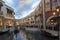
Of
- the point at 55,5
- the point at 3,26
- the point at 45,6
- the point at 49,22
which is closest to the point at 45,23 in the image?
the point at 49,22

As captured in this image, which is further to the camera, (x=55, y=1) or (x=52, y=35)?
(x=55, y=1)

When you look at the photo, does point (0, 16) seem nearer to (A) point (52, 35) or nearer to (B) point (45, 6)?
(B) point (45, 6)

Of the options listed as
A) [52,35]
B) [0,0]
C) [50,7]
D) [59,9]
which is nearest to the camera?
[52,35]

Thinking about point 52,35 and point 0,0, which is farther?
point 0,0

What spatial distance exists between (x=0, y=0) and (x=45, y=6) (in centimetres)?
1057

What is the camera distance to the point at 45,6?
32.4m

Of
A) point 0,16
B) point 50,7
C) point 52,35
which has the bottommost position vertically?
point 52,35

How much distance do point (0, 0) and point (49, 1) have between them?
10463mm

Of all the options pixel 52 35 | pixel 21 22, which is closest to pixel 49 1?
pixel 52 35

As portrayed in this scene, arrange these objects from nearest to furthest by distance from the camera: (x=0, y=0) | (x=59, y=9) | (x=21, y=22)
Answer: (x=59, y=9)
(x=0, y=0)
(x=21, y=22)

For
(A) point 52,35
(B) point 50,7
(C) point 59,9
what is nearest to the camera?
(A) point 52,35

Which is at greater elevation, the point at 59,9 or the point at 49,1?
the point at 49,1

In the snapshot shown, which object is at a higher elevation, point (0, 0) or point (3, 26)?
point (0, 0)

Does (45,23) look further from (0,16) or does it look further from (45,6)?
(0,16)
